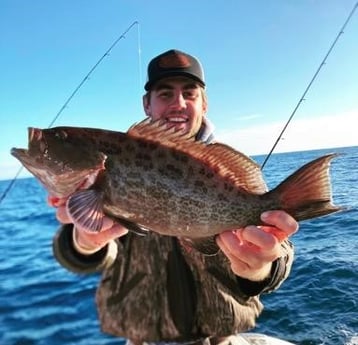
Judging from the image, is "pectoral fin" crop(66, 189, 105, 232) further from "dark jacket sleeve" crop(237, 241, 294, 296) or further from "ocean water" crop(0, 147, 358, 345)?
"ocean water" crop(0, 147, 358, 345)

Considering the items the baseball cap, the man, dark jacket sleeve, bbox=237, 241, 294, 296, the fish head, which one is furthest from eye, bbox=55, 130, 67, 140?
dark jacket sleeve, bbox=237, 241, 294, 296

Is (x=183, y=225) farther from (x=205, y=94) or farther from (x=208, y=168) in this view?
(x=205, y=94)

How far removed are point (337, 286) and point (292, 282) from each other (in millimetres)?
1052

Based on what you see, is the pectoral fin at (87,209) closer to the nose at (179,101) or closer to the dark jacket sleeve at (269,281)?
the dark jacket sleeve at (269,281)

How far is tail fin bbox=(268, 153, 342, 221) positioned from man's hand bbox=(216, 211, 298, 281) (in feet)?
0.30

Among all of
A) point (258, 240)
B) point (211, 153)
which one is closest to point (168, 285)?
point (258, 240)

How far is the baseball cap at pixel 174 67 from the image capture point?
471 centimetres

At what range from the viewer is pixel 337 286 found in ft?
31.3

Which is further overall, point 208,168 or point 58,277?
point 58,277

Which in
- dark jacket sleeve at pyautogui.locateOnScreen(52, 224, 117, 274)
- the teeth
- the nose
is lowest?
dark jacket sleeve at pyautogui.locateOnScreen(52, 224, 117, 274)

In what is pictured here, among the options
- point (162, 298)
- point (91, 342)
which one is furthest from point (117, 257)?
point (91, 342)

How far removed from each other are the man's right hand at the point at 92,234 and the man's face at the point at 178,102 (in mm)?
1450

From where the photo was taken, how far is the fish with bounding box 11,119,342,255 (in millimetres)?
3199

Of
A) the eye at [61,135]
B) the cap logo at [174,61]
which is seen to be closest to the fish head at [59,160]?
the eye at [61,135]
